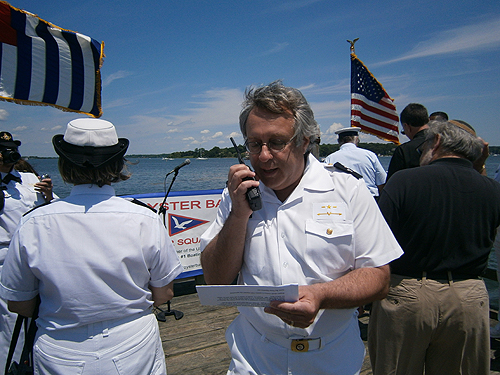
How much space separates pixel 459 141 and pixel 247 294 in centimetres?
191

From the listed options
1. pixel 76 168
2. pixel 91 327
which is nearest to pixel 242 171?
pixel 76 168

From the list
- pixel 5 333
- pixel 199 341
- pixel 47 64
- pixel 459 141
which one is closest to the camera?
pixel 459 141

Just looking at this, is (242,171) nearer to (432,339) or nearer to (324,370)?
(324,370)

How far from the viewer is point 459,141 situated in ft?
7.20

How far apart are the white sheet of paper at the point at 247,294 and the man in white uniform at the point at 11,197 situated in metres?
2.48

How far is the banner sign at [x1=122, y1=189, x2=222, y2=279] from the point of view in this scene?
199 inches

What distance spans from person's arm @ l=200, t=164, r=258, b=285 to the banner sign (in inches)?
138

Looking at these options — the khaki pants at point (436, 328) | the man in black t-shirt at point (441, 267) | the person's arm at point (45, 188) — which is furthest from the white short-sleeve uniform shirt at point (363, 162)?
the person's arm at point (45, 188)

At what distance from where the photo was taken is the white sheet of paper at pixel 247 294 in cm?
120

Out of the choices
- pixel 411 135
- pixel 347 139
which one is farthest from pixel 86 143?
pixel 347 139

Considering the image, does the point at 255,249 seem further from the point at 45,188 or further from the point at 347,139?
the point at 347,139

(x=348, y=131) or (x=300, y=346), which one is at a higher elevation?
(x=348, y=131)

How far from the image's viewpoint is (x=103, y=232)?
1641mm

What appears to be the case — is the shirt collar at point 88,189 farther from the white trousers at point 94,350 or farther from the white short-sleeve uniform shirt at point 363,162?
the white short-sleeve uniform shirt at point 363,162
